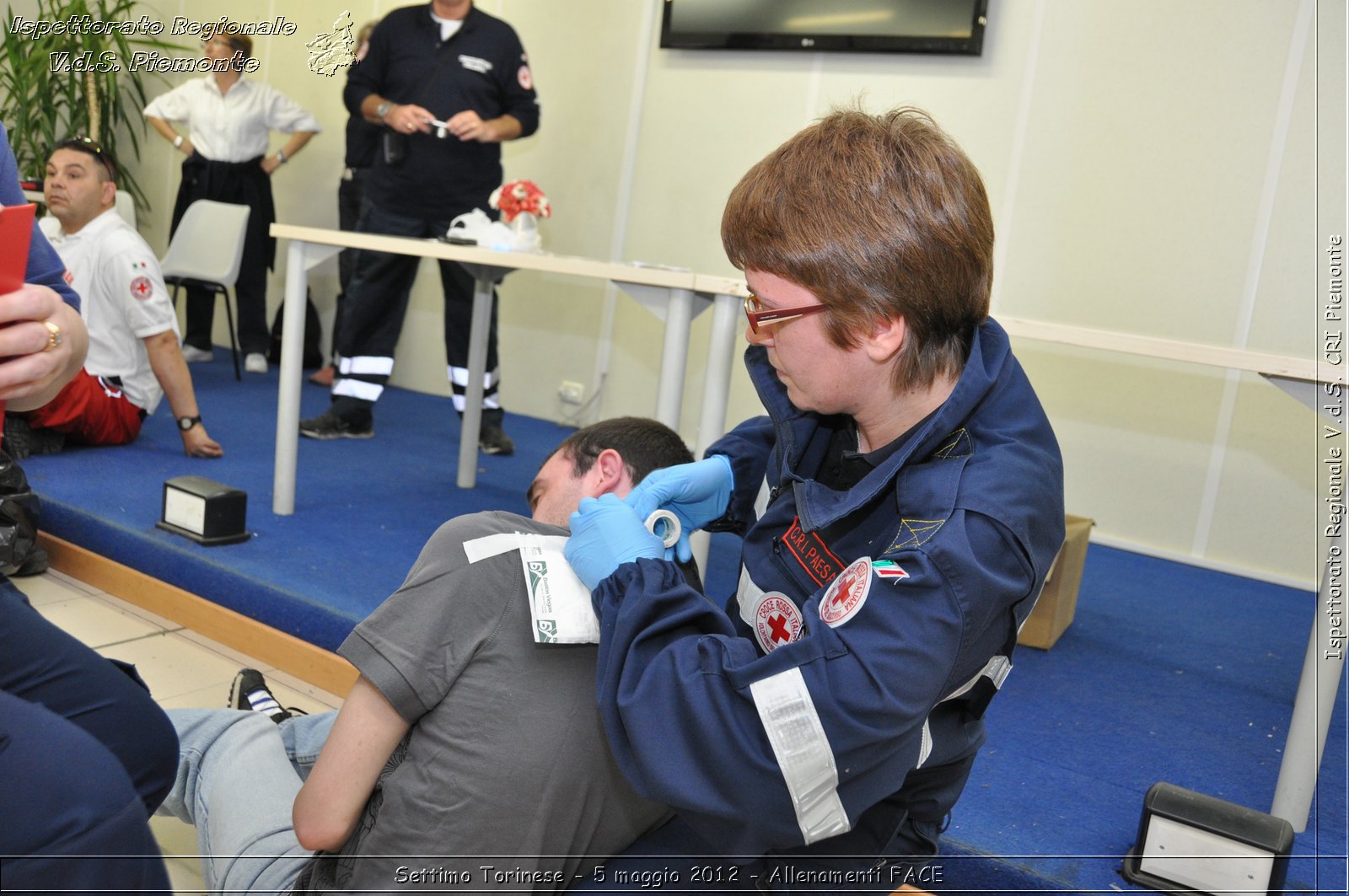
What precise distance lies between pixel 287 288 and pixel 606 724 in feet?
7.28

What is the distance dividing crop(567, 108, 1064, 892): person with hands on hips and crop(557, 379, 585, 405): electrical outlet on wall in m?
3.83

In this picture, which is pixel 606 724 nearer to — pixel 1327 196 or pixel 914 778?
pixel 914 778

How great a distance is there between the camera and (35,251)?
→ 111 cm

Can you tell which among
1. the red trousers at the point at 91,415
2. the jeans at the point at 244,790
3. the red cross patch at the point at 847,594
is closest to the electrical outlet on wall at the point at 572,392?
the red trousers at the point at 91,415

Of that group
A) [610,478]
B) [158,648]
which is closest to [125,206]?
[158,648]

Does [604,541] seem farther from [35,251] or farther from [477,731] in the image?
[35,251]

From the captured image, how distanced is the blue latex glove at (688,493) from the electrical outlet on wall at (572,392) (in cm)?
360

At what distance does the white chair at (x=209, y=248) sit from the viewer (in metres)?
4.82

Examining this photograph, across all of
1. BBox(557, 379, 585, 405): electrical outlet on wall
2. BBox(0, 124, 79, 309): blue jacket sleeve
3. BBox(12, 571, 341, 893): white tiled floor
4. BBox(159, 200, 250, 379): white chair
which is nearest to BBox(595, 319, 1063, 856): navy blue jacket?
BBox(0, 124, 79, 309): blue jacket sleeve

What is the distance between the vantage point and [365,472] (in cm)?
338

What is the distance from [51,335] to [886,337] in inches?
28.9

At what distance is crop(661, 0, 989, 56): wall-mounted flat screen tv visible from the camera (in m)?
3.89

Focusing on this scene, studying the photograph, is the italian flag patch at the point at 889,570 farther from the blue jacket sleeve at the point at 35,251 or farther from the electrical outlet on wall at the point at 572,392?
the electrical outlet on wall at the point at 572,392

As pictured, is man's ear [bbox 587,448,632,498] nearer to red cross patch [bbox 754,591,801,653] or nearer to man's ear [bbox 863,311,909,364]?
red cross patch [bbox 754,591,801,653]
